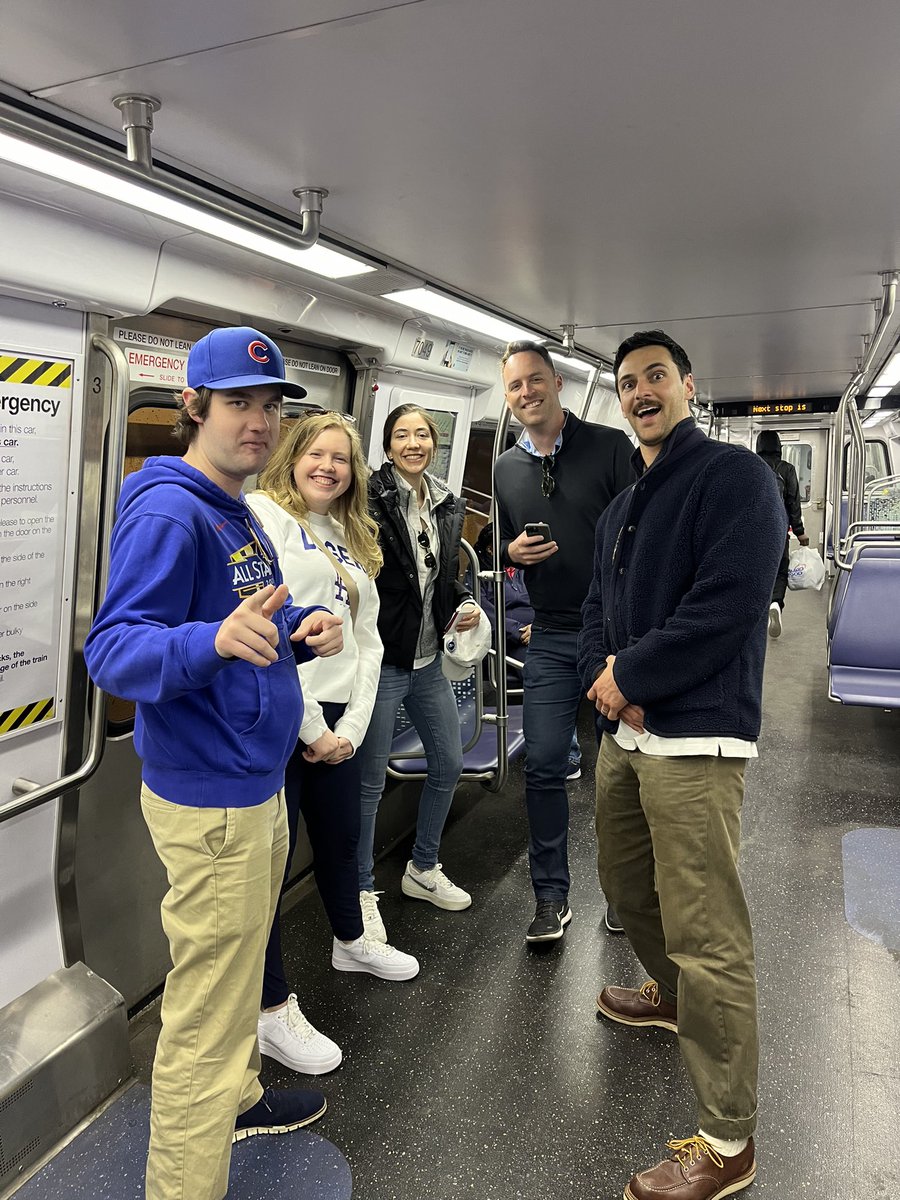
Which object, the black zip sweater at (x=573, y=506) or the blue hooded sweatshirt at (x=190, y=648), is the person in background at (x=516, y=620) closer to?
the black zip sweater at (x=573, y=506)

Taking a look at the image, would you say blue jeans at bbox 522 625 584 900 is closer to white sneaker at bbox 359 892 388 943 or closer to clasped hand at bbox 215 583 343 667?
white sneaker at bbox 359 892 388 943

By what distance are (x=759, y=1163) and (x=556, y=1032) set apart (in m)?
0.75

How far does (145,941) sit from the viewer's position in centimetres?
305

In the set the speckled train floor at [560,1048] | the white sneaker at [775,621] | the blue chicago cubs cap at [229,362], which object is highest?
the blue chicago cubs cap at [229,362]

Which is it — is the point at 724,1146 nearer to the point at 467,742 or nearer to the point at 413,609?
the point at 413,609

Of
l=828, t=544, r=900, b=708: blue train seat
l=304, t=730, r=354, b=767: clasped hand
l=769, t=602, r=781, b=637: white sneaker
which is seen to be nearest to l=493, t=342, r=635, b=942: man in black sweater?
l=304, t=730, r=354, b=767: clasped hand

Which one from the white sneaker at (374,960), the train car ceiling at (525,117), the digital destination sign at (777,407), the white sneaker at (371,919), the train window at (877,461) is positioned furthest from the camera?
the train window at (877,461)

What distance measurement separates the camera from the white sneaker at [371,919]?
327cm

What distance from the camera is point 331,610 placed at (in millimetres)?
2697

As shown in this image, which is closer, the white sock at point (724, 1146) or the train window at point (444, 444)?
the white sock at point (724, 1146)

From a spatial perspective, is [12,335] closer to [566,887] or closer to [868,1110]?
[566,887]

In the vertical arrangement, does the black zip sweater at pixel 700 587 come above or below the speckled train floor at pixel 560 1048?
above

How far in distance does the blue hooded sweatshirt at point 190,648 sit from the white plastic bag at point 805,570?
6319 mm

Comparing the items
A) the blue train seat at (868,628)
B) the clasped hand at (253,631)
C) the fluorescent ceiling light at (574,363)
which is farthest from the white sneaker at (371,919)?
the fluorescent ceiling light at (574,363)
